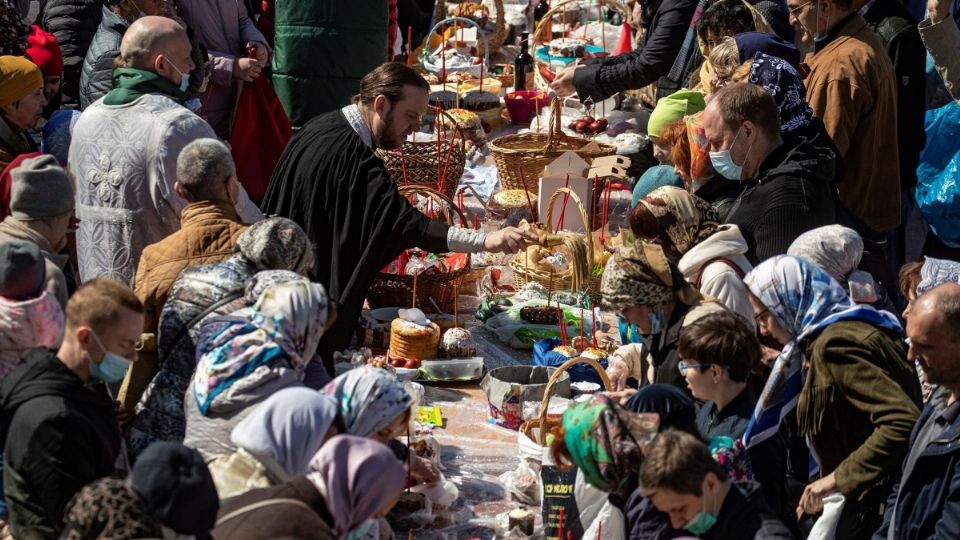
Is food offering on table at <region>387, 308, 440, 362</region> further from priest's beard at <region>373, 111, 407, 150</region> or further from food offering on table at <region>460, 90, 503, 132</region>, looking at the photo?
food offering on table at <region>460, 90, 503, 132</region>

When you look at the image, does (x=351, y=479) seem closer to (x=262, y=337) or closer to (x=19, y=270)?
(x=262, y=337)

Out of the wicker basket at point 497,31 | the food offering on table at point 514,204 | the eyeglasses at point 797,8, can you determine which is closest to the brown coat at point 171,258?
the eyeglasses at point 797,8

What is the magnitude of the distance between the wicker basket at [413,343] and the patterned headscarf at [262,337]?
7.27 feet

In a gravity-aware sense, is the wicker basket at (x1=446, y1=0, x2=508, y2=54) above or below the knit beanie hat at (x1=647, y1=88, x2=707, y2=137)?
below

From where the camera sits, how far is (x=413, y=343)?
6211 mm

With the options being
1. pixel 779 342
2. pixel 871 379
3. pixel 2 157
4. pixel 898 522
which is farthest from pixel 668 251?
pixel 2 157

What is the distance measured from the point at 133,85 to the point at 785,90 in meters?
2.72

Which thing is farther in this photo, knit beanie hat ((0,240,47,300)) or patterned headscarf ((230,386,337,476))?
knit beanie hat ((0,240,47,300))

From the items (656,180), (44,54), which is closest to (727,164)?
(656,180)

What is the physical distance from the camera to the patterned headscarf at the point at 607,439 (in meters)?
3.40

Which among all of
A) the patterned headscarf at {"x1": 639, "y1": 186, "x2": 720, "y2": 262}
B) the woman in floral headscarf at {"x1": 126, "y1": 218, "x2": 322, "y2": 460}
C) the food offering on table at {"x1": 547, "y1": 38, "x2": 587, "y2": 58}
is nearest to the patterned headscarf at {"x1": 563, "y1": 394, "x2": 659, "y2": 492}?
the woman in floral headscarf at {"x1": 126, "y1": 218, "x2": 322, "y2": 460}

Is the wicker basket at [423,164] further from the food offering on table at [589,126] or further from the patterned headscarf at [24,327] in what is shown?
the patterned headscarf at [24,327]

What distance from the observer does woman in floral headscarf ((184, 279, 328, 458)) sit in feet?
12.2

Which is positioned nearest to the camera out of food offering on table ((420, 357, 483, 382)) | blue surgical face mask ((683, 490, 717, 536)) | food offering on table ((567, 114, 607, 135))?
blue surgical face mask ((683, 490, 717, 536))
